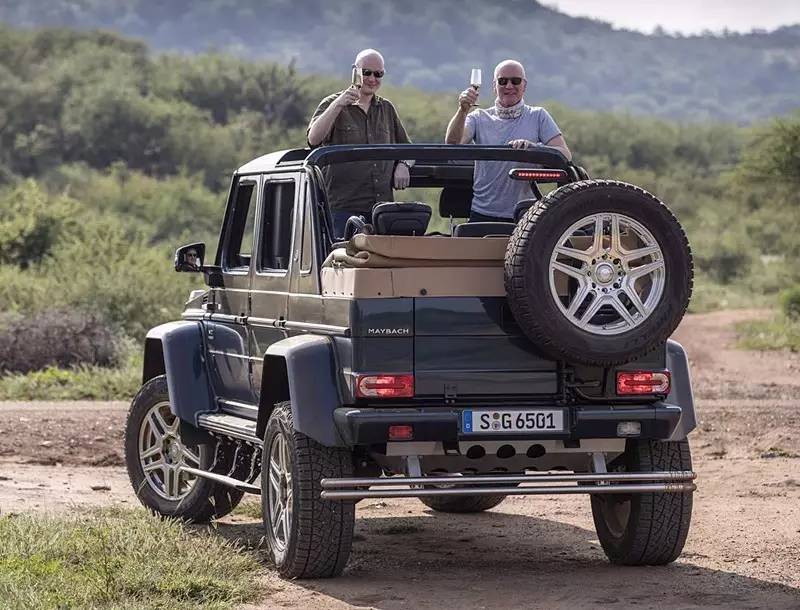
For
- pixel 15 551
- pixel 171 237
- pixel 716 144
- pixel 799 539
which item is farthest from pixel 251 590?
pixel 716 144

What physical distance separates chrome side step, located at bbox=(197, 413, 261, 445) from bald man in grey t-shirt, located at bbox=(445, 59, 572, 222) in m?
1.64

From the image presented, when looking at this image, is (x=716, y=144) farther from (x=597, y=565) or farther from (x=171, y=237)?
(x=597, y=565)

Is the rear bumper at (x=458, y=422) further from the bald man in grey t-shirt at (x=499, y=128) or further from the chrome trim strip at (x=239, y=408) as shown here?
the bald man in grey t-shirt at (x=499, y=128)

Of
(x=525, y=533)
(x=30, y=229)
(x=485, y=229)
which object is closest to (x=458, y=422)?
(x=485, y=229)

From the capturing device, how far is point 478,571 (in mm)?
8484

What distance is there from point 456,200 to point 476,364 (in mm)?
1816

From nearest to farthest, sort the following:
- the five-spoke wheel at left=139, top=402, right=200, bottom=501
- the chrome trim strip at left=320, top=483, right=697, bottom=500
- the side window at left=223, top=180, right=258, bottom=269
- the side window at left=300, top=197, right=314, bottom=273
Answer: the chrome trim strip at left=320, top=483, right=697, bottom=500 → the side window at left=300, top=197, right=314, bottom=273 → the side window at left=223, top=180, right=258, bottom=269 → the five-spoke wheel at left=139, top=402, right=200, bottom=501

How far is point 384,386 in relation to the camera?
7.65 meters

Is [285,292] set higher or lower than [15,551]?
higher

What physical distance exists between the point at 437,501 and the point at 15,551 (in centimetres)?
343

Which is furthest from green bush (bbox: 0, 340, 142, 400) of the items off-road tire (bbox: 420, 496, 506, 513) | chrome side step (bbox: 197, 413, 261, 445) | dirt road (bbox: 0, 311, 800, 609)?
chrome side step (bbox: 197, 413, 261, 445)

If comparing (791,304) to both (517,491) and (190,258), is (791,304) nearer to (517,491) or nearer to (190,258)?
(190,258)

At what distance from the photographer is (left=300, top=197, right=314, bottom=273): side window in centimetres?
833

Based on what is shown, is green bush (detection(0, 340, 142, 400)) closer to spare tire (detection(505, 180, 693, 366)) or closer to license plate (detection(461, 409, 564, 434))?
license plate (detection(461, 409, 564, 434))
